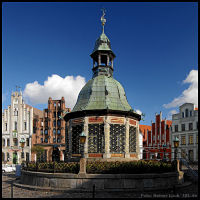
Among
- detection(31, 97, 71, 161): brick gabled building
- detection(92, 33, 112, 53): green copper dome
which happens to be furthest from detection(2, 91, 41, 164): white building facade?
detection(92, 33, 112, 53): green copper dome

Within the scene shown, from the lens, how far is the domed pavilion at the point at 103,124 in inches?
802

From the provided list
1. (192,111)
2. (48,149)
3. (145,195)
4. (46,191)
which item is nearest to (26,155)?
(48,149)

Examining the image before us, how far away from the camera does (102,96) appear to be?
74.7 ft

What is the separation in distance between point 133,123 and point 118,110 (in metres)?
2.46

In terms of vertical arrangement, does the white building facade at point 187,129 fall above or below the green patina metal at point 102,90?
below

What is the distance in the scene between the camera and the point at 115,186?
14.4 m

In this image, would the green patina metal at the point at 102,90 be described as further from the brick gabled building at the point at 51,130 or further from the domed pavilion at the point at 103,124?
the brick gabled building at the point at 51,130

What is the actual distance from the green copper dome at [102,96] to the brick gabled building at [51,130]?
107 feet

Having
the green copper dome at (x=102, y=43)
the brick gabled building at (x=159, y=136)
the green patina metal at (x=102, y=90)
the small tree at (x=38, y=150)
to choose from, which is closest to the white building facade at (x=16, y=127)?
the small tree at (x=38, y=150)

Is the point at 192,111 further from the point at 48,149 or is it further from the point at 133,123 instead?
the point at 48,149

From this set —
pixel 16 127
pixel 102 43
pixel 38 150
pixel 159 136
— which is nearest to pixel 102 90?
pixel 102 43

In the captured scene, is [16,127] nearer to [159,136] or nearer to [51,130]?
[51,130]

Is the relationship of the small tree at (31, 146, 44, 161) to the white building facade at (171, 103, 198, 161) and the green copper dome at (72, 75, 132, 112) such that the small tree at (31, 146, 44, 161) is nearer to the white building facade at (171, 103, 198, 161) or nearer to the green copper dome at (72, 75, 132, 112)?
the white building facade at (171, 103, 198, 161)

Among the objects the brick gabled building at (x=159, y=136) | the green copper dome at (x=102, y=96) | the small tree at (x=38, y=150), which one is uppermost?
the green copper dome at (x=102, y=96)
